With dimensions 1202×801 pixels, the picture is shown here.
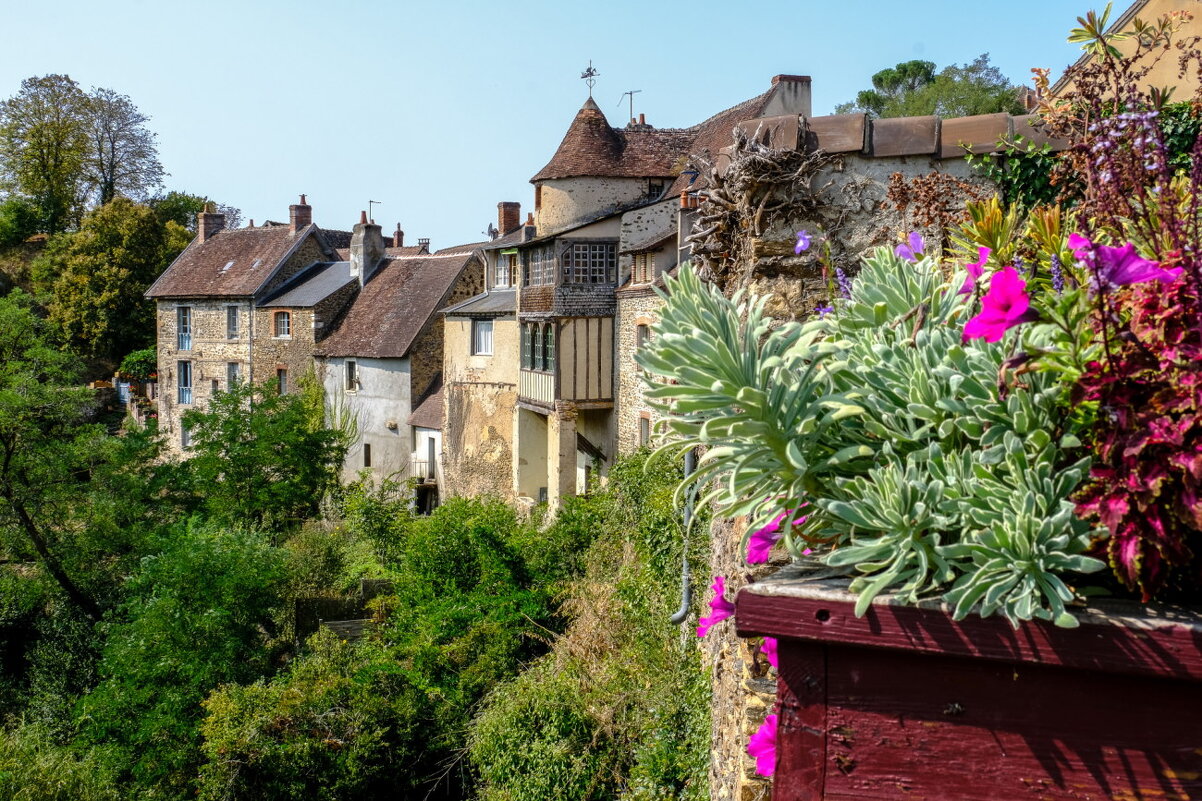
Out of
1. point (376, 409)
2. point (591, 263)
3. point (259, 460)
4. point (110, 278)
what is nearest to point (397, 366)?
point (376, 409)

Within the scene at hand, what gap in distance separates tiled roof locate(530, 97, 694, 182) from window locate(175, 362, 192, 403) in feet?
77.1

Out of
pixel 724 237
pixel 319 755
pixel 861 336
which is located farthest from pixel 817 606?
pixel 319 755

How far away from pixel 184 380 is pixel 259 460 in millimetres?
16200

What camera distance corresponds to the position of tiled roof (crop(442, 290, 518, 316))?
28219 mm

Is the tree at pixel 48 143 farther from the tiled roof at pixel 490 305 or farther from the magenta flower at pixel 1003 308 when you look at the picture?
the magenta flower at pixel 1003 308

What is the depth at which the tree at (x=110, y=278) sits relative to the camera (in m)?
46.3

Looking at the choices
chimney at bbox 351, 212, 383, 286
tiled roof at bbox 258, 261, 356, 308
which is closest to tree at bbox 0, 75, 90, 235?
tiled roof at bbox 258, 261, 356, 308

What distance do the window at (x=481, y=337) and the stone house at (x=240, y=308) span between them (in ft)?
35.4

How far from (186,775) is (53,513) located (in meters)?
10.2

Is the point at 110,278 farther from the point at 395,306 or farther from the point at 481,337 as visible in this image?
the point at 481,337

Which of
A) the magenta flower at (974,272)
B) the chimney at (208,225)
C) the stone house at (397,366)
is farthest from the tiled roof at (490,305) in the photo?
the magenta flower at (974,272)

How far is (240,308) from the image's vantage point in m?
40.3

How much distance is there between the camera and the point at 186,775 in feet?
57.7

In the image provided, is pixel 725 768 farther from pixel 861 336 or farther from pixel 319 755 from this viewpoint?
pixel 319 755
